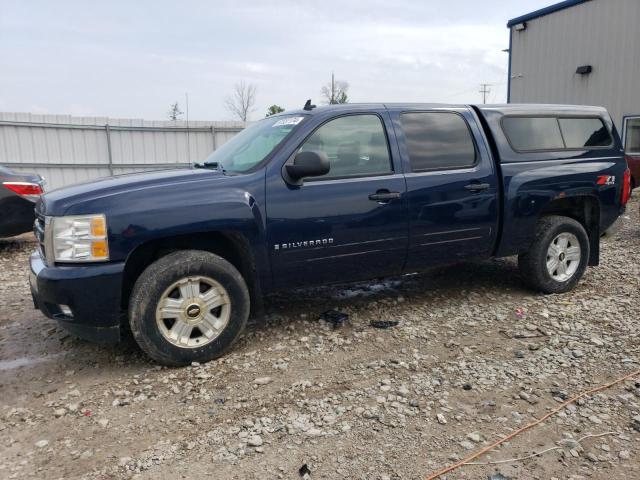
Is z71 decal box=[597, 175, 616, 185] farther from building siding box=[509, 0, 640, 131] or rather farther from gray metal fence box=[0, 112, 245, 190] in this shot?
building siding box=[509, 0, 640, 131]

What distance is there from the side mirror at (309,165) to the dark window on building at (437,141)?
0.94 m

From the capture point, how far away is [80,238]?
3320 mm

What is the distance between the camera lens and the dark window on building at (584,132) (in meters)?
5.16

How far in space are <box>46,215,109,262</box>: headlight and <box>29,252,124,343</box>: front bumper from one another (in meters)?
0.07

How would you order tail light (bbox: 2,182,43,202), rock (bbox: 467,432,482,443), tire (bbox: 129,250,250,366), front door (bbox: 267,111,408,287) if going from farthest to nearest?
tail light (bbox: 2,182,43,202) < front door (bbox: 267,111,408,287) < tire (bbox: 129,250,250,366) < rock (bbox: 467,432,482,443)

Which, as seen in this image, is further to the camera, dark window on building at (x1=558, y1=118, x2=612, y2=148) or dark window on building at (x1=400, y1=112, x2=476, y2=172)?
Result: dark window on building at (x1=558, y1=118, x2=612, y2=148)

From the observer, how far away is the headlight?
332 cm

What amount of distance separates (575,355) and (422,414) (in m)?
1.51

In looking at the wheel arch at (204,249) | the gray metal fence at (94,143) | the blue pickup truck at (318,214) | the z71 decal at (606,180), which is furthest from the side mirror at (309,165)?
the gray metal fence at (94,143)

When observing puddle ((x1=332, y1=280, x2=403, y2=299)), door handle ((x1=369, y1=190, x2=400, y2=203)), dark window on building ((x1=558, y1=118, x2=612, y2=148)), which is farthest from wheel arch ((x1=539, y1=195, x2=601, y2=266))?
door handle ((x1=369, y1=190, x2=400, y2=203))

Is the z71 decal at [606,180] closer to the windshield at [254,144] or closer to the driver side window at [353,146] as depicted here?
the driver side window at [353,146]

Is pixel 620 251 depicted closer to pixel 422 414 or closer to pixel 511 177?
pixel 511 177

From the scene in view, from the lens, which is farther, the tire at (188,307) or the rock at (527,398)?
the tire at (188,307)

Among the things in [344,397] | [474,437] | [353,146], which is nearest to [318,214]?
[353,146]
